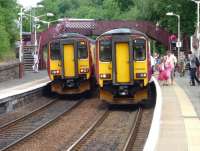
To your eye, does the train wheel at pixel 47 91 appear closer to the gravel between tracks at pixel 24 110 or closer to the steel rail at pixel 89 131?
the gravel between tracks at pixel 24 110

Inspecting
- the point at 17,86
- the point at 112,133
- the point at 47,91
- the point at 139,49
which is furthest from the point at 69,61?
the point at 112,133

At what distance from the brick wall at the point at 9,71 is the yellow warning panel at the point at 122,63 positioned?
20033mm

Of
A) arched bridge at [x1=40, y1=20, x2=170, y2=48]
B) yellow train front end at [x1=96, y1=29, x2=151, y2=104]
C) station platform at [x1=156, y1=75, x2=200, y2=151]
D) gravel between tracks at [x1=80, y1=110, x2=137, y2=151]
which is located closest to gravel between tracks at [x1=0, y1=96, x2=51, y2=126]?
yellow train front end at [x1=96, y1=29, x2=151, y2=104]

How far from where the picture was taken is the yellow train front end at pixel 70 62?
30.5 meters

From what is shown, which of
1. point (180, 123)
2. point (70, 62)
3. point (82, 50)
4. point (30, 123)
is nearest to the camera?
point (180, 123)

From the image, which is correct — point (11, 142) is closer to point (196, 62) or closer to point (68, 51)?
point (68, 51)

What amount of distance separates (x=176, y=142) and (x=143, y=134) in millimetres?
4431

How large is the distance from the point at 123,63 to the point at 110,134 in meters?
6.67

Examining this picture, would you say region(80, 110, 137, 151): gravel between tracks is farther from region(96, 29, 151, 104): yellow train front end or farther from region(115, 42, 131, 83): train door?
region(115, 42, 131, 83): train door

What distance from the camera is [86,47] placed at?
3116 cm

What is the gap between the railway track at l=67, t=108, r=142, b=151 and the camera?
16.0 meters

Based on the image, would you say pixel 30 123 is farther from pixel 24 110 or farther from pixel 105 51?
pixel 24 110

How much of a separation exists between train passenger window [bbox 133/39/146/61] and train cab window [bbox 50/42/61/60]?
6.66 meters

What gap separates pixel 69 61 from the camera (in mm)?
30562
